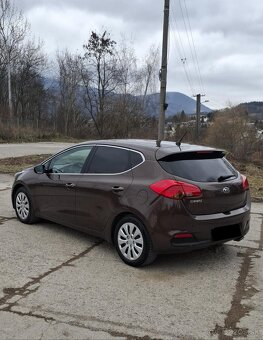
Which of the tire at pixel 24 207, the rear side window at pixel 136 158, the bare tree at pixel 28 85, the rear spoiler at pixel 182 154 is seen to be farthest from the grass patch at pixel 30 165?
the bare tree at pixel 28 85

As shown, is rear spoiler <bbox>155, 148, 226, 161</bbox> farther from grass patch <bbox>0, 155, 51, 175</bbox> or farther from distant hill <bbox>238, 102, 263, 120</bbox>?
distant hill <bbox>238, 102, 263, 120</bbox>

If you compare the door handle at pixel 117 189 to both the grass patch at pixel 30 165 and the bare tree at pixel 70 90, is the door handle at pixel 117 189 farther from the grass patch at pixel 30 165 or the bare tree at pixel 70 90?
the bare tree at pixel 70 90

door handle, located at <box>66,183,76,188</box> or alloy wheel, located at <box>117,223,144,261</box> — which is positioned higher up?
door handle, located at <box>66,183,76,188</box>

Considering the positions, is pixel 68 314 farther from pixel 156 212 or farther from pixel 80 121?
pixel 80 121

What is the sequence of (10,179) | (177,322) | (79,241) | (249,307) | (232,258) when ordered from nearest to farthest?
(177,322) < (249,307) < (232,258) < (79,241) < (10,179)

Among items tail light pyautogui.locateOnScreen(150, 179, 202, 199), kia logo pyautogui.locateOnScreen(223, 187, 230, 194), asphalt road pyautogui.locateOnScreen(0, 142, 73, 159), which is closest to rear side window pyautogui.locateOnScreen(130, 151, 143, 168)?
tail light pyautogui.locateOnScreen(150, 179, 202, 199)

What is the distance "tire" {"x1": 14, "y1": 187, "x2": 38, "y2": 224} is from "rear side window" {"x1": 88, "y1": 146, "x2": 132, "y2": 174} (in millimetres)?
1634

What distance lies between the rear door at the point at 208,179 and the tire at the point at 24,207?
9.34 feet

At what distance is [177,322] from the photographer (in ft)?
13.3

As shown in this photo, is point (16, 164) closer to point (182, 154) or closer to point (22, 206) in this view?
point (22, 206)

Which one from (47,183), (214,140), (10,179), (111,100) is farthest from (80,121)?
(47,183)

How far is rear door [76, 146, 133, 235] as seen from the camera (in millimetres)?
5668

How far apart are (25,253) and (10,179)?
7.72 meters

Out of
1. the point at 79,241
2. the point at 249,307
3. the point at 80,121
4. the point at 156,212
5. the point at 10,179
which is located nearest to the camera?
the point at 249,307
